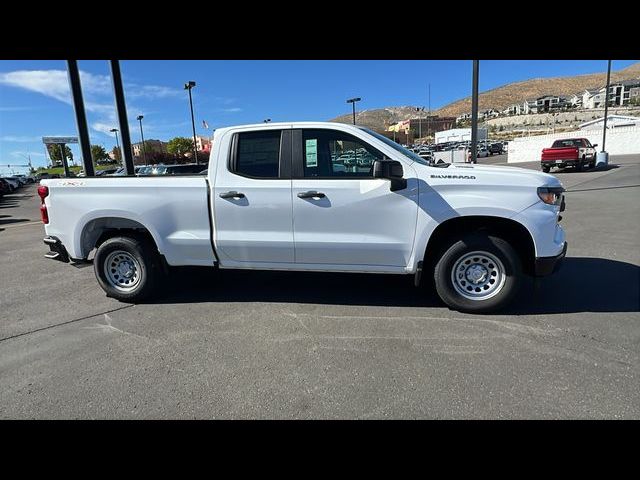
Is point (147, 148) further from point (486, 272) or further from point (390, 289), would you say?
point (486, 272)

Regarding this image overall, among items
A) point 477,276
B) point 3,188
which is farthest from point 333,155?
point 3,188

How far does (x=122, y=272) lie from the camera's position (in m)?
4.71

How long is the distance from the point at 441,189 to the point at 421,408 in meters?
2.16

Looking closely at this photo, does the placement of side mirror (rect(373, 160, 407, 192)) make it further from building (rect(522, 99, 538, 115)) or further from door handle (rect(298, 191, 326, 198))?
building (rect(522, 99, 538, 115))

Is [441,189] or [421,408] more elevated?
[441,189]

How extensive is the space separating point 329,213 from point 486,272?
1.81 metres

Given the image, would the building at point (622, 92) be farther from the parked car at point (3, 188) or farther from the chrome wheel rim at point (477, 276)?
the parked car at point (3, 188)

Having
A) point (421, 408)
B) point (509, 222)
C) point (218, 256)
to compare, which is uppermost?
point (509, 222)

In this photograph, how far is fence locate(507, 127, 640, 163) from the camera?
113 feet

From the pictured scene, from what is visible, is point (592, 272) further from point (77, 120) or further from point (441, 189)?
point (77, 120)

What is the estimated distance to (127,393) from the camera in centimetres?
282

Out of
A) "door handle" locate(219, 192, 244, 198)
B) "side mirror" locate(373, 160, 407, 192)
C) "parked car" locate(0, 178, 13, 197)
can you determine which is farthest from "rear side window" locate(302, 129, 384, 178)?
"parked car" locate(0, 178, 13, 197)

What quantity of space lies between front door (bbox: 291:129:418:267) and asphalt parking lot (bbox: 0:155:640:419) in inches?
27.1
